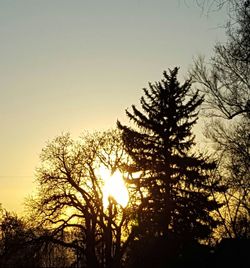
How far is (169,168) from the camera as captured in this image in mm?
29781

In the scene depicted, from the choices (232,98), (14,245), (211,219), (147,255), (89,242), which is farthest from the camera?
(89,242)

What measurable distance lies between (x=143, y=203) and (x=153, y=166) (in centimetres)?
234

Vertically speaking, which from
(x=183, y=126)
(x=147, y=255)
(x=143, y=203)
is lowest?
(x=147, y=255)

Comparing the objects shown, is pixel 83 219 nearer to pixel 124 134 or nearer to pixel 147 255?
pixel 124 134

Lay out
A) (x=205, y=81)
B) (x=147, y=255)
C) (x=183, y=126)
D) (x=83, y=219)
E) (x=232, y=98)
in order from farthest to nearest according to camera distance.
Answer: (x=83, y=219) < (x=183, y=126) < (x=147, y=255) < (x=205, y=81) < (x=232, y=98)

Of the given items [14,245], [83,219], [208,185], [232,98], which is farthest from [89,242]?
[232,98]

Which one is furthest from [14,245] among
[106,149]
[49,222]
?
[106,149]

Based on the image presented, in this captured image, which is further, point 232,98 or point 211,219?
point 211,219

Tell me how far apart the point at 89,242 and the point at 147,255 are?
43.9ft

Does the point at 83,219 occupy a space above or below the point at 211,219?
above

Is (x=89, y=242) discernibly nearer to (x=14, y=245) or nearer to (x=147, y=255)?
(x=14, y=245)

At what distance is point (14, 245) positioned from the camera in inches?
1387

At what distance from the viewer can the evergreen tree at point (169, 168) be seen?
2853cm

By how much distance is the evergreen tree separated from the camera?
2853cm
